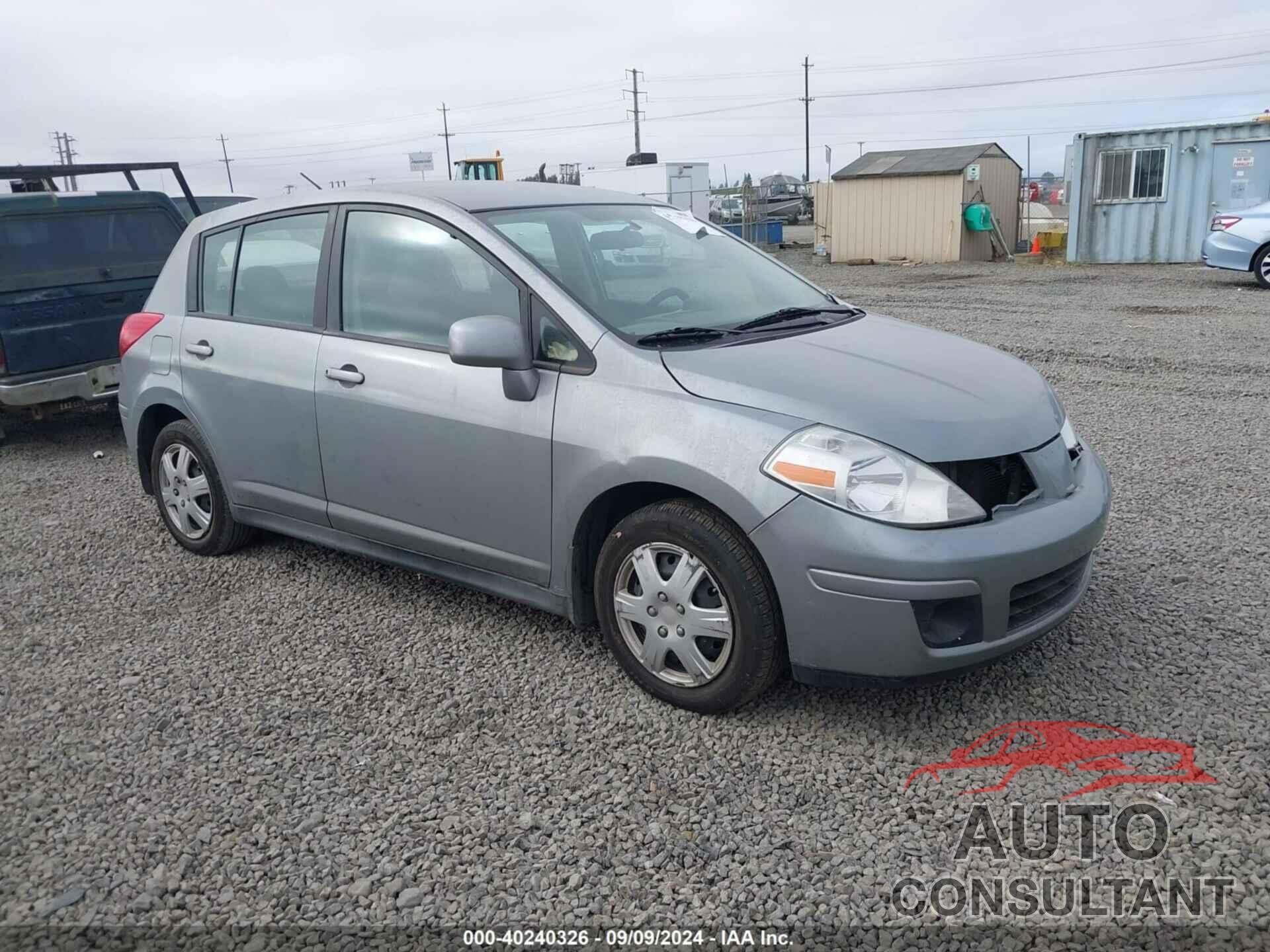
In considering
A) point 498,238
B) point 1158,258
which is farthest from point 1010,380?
Answer: point 1158,258

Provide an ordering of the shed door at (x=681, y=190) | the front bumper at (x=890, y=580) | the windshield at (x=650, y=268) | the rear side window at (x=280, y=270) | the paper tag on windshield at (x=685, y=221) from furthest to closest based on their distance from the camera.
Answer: the shed door at (x=681, y=190), the paper tag on windshield at (x=685, y=221), the rear side window at (x=280, y=270), the windshield at (x=650, y=268), the front bumper at (x=890, y=580)

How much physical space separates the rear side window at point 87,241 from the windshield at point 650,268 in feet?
16.9

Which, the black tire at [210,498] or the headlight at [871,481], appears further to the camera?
the black tire at [210,498]

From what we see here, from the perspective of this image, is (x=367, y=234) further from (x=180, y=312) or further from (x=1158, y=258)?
(x=1158, y=258)

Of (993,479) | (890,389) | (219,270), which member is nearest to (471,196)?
(219,270)

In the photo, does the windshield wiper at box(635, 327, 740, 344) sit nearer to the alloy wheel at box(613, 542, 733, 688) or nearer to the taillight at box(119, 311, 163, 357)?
the alloy wheel at box(613, 542, 733, 688)

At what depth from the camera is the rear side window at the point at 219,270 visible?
4.75m

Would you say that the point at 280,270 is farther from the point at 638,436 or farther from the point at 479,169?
the point at 479,169

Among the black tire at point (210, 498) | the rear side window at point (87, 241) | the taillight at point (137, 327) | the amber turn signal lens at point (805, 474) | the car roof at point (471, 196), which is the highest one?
the car roof at point (471, 196)

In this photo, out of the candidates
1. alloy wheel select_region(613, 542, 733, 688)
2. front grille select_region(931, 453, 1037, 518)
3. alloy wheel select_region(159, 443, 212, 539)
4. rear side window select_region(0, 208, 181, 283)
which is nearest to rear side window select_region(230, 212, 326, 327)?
alloy wheel select_region(159, 443, 212, 539)

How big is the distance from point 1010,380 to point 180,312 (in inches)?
146

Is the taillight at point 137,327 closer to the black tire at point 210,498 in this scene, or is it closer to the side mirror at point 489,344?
the black tire at point 210,498

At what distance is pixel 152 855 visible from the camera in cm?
279

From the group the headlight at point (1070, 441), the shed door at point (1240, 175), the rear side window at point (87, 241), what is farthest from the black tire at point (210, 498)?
the shed door at point (1240, 175)
